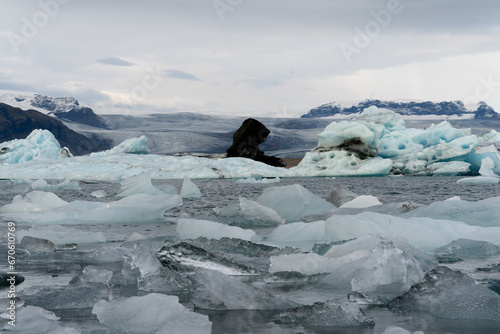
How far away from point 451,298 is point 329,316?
664 millimetres

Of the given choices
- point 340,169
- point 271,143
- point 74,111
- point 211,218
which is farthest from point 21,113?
point 211,218

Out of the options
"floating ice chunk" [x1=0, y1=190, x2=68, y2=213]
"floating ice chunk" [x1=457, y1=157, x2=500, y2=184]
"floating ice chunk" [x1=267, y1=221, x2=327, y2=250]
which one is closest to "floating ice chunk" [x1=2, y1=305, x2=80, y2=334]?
"floating ice chunk" [x1=267, y1=221, x2=327, y2=250]

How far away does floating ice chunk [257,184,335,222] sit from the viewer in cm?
675

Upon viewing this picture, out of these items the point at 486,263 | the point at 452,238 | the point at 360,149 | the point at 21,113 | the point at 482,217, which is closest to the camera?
the point at 486,263

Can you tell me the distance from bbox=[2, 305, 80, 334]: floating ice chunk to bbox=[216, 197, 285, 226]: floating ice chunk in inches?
155

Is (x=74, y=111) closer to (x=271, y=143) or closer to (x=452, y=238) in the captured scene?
(x=271, y=143)

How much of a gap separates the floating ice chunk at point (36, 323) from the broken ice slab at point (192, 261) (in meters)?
1.00

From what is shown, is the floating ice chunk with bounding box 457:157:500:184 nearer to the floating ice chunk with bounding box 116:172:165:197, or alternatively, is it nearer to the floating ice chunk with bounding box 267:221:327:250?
the floating ice chunk with bounding box 116:172:165:197

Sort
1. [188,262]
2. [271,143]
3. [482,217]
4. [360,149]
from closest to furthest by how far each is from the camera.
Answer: [188,262]
[482,217]
[360,149]
[271,143]

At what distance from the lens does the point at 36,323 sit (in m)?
2.07

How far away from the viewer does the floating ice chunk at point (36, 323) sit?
200 cm

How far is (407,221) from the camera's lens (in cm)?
456

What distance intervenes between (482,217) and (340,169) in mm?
20680

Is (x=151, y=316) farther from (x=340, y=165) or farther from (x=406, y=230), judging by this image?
(x=340, y=165)
